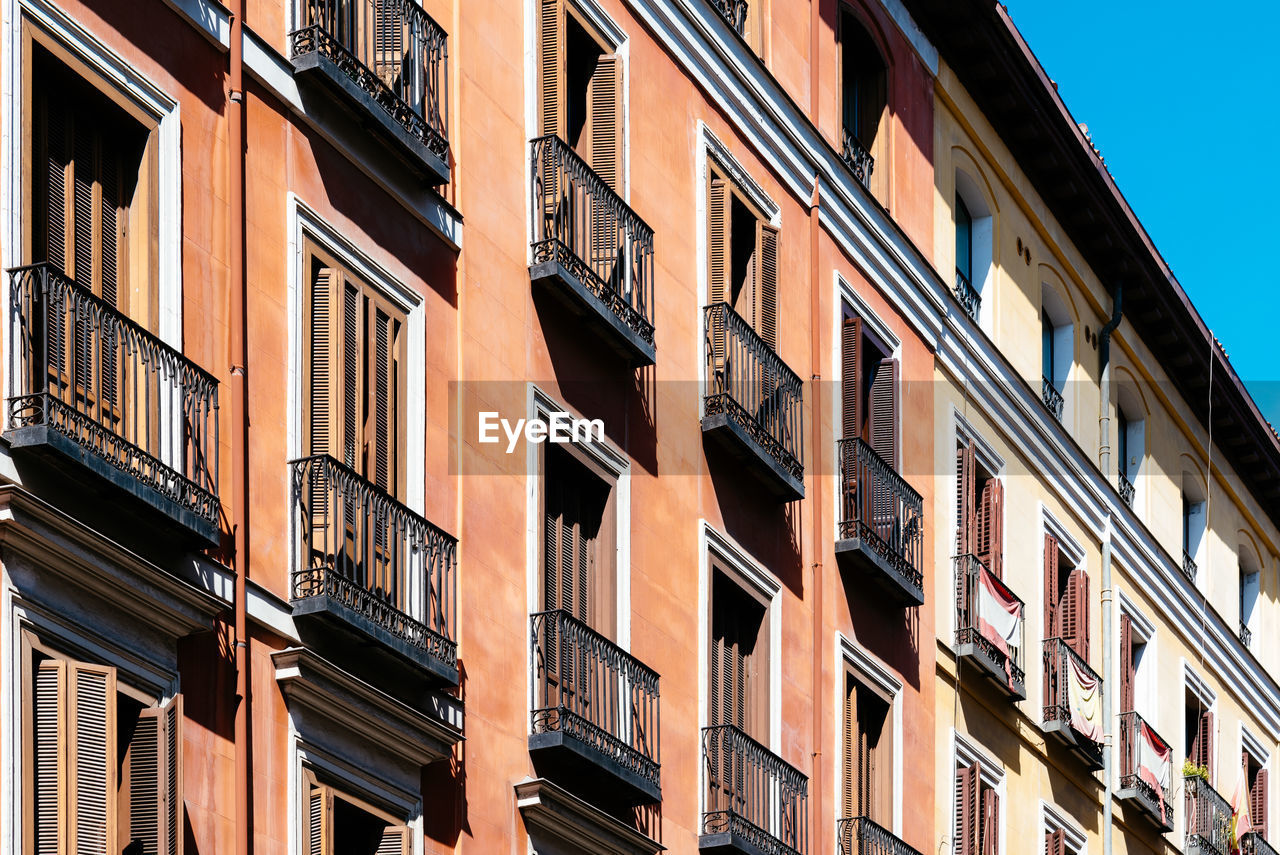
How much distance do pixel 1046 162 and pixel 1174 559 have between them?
8.01 metres

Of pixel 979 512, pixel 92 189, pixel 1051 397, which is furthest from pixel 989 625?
pixel 92 189

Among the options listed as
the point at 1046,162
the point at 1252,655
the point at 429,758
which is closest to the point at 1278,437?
the point at 1252,655

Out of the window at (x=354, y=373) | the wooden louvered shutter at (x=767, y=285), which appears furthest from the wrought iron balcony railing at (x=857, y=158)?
the window at (x=354, y=373)

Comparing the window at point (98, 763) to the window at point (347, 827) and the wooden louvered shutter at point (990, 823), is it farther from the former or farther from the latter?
the wooden louvered shutter at point (990, 823)

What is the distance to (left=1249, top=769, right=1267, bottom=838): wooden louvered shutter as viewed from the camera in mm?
45469

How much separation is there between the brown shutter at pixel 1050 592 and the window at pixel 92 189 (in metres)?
19.9

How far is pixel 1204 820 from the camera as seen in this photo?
132 ft

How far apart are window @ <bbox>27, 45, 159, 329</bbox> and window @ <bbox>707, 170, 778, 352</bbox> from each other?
965 centimetres

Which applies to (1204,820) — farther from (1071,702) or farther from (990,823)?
(990,823)

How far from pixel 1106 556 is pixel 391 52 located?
19.5 m

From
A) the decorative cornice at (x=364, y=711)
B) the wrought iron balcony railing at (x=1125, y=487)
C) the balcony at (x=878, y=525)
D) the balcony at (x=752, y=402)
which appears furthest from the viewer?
the wrought iron balcony railing at (x=1125, y=487)

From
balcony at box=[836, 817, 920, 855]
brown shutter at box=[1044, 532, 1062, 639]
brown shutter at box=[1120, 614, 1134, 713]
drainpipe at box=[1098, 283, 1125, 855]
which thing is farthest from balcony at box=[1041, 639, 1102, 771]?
balcony at box=[836, 817, 920, 855]

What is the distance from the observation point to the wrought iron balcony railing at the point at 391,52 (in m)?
20.2

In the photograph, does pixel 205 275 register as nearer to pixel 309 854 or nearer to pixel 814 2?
pixel 309 854
